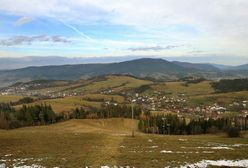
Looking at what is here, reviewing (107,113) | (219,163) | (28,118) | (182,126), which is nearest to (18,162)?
(219,163)

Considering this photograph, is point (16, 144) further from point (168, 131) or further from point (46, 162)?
point (168, 131)

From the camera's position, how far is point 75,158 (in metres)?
36.2

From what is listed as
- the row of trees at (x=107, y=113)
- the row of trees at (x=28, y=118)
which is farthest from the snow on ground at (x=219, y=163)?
the row of trees at (x=107, y=113)

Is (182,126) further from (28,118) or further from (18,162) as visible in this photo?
(18,162)

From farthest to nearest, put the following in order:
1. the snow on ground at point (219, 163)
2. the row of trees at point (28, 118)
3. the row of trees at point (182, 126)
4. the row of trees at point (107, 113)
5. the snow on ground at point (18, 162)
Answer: the row of trees at point (107, 113), the row of trees at point (28, 118), the row of trees at point (182, 126), the snow on ground at point (18, 162), the snow on ground at point (219, 163)

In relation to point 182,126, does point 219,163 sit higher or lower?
higher

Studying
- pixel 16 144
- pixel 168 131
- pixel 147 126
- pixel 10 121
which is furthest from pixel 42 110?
pixel 16 144

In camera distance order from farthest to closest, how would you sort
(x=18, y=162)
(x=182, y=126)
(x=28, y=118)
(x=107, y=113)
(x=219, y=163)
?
(x=107, y=113) < (x=28, y=118) < (x=182, y=126) < (x=18, y=162) < (x=219, y=163)

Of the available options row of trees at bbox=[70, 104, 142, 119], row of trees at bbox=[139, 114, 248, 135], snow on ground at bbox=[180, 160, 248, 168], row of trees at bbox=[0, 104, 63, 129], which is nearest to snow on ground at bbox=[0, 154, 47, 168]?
snow on ground at bbox=[180, 160, 248, 168]

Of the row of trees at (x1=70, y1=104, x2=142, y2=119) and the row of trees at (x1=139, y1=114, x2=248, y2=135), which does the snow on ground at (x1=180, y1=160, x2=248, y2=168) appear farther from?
the row of trees at (x1=70, y1=104, x2=142, y2=119)

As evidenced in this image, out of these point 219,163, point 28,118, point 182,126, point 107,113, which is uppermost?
point 219,163

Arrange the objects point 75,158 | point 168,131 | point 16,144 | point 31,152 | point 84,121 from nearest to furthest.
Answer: point 75,158
point 31,152
point 16,144
point 168,131
point 84,121

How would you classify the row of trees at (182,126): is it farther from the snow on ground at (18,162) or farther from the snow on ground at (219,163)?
the snow on ground at (18,162)

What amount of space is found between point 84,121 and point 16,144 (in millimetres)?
80763
